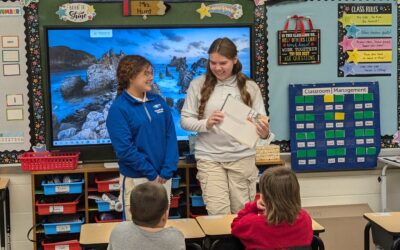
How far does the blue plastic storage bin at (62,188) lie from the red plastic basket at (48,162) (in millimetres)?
123

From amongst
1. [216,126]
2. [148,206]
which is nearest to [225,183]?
[216,126]

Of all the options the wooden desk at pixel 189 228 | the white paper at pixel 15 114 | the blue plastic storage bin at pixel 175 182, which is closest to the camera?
the wooden desk at pixel 189 228

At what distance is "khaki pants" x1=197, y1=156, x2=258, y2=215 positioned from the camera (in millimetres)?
3549

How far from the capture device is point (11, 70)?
421cm

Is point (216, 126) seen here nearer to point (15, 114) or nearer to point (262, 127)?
point (262, 127)

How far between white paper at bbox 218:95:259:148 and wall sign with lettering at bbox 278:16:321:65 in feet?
3.88

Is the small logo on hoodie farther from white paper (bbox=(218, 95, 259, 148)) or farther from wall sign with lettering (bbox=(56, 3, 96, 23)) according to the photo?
wall sign with lettering (bbox=(56, 3, 96, 23))

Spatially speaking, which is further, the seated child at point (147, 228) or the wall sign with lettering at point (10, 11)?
the wall sign with lettering at point (10, 11)

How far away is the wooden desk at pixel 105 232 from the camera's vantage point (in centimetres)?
257

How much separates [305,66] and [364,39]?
56 cm

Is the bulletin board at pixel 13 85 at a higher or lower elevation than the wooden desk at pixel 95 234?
higher

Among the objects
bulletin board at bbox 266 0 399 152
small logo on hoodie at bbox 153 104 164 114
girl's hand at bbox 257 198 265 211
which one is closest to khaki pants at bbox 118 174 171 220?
small logo on hoodie at bbox 153 104 164 114

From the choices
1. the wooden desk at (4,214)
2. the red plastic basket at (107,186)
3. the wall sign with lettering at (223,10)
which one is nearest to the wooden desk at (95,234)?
the red plastic basket at (107,186)

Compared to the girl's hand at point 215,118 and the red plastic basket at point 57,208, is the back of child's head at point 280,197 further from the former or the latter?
the red plastic basket at point 57,208
